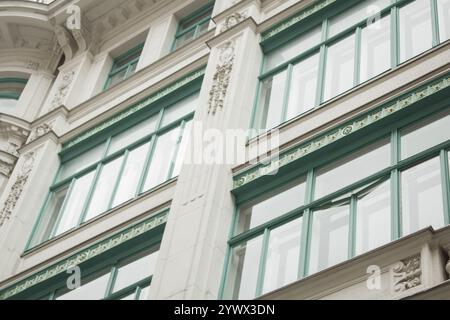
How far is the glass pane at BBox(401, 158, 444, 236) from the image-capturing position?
1226 cm

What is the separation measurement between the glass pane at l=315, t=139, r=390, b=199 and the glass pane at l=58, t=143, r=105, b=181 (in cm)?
697

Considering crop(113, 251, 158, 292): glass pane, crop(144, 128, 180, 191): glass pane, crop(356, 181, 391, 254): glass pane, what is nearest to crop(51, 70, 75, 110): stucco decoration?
crop(144, 128, 180, 191): glass pane

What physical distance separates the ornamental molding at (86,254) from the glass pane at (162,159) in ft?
4.46

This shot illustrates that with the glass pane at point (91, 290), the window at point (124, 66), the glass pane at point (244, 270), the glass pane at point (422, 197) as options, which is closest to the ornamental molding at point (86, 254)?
the glass pane at point (91, 290)

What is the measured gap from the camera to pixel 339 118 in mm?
15148

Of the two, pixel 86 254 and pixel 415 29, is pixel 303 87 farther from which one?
pixel 86 254

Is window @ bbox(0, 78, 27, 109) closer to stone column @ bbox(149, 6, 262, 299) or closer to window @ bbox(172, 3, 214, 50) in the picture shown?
window @ bbox(172, 3, 214, 50)

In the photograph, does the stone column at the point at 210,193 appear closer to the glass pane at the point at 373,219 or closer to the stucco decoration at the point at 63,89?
the glass pane at the point at 373,219

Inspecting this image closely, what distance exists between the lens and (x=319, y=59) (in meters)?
17.3

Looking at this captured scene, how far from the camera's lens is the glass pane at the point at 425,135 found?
44.2ft

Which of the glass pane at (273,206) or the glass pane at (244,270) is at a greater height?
the glass pane at (273,206)

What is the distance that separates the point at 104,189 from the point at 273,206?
16.7 feet

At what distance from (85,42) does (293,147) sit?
10.8 meters

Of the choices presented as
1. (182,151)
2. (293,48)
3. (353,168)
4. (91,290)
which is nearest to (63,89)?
(182,151)
